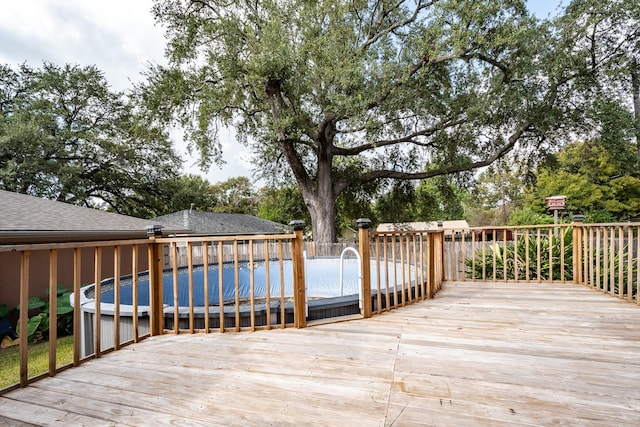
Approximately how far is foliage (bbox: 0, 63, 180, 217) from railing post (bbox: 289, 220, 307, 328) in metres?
12.6

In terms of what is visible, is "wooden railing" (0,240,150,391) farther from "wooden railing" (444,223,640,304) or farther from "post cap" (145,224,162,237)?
"wooden railing" (444,223,640,304)

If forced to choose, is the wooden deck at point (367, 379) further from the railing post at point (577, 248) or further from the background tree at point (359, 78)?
the background tree at point (359, 78)

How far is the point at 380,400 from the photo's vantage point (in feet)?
5.33

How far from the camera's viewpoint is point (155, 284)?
8.93 feet

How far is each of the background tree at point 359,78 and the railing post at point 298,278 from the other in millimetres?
5666

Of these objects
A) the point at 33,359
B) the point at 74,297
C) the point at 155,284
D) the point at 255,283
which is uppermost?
the point at 74,297

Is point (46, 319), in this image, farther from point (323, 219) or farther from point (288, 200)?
point (288, 200)

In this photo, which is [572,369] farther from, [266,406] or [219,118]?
[219,118]

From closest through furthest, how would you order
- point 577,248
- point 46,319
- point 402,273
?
point 402,273, point 577,248, point 46,319

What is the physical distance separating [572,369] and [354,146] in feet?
32.9

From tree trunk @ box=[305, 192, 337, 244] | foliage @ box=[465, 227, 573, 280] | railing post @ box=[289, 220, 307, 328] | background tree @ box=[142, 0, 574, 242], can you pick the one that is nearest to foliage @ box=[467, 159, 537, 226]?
background tree @ box=[142, 0, 574, 242]


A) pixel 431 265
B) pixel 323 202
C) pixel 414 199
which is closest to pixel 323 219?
pixel 323 202

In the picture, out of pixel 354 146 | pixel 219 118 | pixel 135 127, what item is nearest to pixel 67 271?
pixel 135 127

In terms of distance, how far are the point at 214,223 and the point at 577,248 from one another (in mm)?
14138
